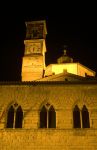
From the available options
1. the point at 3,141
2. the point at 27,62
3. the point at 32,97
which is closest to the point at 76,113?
the point at 32,97

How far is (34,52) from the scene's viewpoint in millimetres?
27484

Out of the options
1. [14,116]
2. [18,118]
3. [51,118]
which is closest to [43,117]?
[51,118]

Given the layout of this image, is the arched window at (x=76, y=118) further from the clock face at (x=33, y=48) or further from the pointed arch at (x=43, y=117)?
the clock face at (x=33, y=48)

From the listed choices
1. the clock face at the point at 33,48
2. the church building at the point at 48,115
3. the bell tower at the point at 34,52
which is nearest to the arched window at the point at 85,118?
the church building at the point at 48,115

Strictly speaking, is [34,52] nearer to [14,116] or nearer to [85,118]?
[14,116]

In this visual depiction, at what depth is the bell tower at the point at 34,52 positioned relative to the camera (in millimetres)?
26594

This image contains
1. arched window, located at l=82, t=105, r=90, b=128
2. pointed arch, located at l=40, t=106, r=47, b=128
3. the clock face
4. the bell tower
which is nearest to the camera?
arched window, located at l=82, t=105, r=90, b=128

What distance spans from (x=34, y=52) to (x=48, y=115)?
13.8 metres

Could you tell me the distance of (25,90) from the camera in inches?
601

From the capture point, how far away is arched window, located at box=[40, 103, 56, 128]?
1438 cm

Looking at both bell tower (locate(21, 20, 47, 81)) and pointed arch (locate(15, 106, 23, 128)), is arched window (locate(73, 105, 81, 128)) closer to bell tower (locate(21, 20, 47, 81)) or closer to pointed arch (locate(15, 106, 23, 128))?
pointed arch (locate(15, 106, 23, 128))

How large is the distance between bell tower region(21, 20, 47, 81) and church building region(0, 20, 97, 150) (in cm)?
1123

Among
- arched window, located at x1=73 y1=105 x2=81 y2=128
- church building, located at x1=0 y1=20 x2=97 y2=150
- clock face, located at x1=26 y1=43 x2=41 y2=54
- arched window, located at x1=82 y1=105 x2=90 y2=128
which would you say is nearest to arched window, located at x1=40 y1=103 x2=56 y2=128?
church building, located at x1=0 y1=20 x2=97 y2=150

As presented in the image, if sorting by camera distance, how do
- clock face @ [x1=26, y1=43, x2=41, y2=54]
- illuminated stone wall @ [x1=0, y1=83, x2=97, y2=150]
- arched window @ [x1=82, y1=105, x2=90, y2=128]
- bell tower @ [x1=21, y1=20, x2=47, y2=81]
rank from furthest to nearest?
clock face @ [x1=26, y1=43, x2=41, y2=54] → bell tower @ [x1=21, y1=20, x2=47, y2=81] → arched window @ [x1=82, y1=105, x2=90, y2=128] → illuminated stone wall @ [x1=0, y1=83, x2=97, y2=150]
